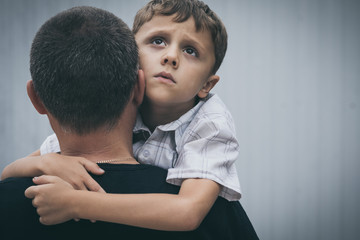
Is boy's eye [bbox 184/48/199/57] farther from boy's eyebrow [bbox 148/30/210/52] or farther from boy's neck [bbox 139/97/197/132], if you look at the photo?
boy's neck [bbox 139/97/197/132]

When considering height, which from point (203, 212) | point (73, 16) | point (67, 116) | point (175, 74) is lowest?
→ point (203, 212)

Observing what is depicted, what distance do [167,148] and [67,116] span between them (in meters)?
0.43

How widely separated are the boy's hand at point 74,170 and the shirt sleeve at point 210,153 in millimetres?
214

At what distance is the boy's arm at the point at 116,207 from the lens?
826mm

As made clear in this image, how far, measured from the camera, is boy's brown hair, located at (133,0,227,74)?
52.9 inches

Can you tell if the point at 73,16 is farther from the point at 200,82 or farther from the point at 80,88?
the point at 200,82

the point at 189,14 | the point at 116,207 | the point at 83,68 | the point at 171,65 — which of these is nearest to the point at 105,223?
the point at 116,207

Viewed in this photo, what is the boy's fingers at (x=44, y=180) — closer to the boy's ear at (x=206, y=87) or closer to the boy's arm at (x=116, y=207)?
the boy's arm at (x=116, y=207)

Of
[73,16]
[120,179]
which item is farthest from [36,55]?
[120,179]

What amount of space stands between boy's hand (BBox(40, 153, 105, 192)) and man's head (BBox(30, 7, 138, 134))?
3.6 inches

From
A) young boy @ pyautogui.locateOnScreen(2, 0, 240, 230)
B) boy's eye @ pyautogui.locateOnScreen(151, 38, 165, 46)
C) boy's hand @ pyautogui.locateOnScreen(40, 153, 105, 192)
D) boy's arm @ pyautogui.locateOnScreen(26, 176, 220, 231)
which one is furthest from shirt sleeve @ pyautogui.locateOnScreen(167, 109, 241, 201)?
boy's eye @ pyautogui.locateOnScreen(151, 38, 165, 46)

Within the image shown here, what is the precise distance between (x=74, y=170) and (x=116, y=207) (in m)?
0.17

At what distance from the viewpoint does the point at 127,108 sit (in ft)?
3.37

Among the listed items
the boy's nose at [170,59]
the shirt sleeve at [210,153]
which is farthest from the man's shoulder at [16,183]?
the boy's nose at [170,59]
